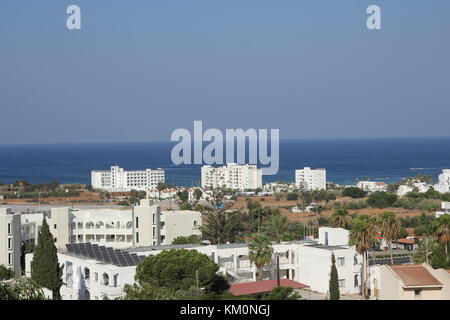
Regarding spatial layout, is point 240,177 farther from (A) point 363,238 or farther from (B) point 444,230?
(A) point 363,238

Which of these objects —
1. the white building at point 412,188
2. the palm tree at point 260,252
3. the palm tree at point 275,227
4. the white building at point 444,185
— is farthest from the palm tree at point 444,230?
the white building at point 412,188

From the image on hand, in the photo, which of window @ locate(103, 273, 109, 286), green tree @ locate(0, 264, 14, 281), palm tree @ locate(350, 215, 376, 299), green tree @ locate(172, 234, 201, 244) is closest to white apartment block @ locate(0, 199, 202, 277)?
green tree @ locate(172, 234, 201, 244)

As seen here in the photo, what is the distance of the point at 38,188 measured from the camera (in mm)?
68750

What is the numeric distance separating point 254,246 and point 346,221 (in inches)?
273

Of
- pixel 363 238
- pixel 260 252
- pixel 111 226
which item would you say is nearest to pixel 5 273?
pixel 111 226

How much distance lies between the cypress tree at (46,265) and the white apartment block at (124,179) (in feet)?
193

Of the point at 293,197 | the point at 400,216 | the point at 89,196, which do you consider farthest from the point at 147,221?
the point at 89,196

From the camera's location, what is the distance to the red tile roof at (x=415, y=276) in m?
13.1

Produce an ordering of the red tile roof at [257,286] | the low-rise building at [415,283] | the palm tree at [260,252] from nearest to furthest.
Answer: the low-rise building at [415,283] → the red tile roof at [257,286] → the palm tree at [260,252]

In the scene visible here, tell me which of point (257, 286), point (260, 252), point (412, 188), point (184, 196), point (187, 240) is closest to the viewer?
point (257, 286)

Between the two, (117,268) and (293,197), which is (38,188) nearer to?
(293,197)

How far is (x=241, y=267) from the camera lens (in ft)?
70.1

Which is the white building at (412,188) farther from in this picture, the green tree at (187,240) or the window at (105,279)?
the window at (105,279)

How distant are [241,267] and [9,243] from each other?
8.46 meters
